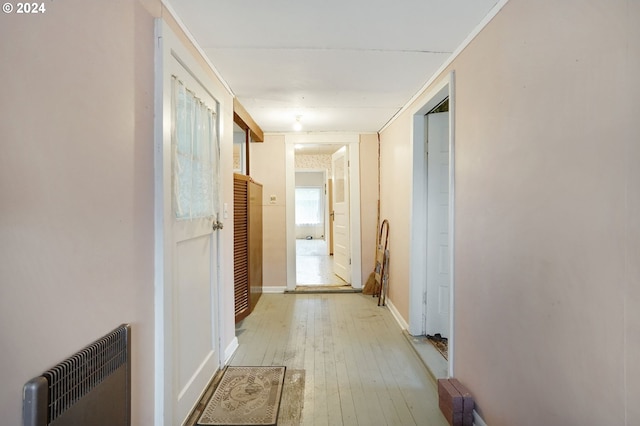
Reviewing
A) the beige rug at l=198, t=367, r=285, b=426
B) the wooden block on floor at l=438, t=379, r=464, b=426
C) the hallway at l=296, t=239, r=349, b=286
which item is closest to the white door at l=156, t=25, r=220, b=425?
the beige rug at l=198, t=367, r=285, b=426

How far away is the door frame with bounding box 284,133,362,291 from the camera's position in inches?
177

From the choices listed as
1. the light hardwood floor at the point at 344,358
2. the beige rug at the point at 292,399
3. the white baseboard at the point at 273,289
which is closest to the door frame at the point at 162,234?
the beige rug at the point at 292,399

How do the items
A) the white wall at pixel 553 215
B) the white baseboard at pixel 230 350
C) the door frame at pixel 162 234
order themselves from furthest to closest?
the white baseboard at pixel 230 350, the door frame at pixel 162 234, the white wall at pixel 553 215

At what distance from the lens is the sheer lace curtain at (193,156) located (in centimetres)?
165

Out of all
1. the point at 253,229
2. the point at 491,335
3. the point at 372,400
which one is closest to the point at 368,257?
the point at 253,229

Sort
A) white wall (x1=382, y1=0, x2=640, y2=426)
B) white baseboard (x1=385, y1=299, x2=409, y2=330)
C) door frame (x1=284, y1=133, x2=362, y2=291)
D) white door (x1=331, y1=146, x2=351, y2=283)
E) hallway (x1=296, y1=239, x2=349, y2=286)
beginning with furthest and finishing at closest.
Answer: hallway (x1=296, y1=239, x2=349, y2=286) < white door (x1=331, y1=146, x2=351, y2=283) < door frame (x1=284, y1=133, x2=362, y2=291) < white baseboard (x1=385, y1=299, x2=409, y2=330) < white wall (x1=382, y1=0, x2=640, y2=426)

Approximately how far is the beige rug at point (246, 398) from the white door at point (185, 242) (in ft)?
0.40

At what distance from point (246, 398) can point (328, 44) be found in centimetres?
228

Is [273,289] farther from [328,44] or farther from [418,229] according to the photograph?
[328,44]

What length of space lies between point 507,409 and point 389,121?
3156mm

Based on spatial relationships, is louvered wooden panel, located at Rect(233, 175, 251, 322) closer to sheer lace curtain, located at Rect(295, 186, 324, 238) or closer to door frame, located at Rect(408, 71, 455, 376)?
door frame, located at Rect(408, 71, 455, 376)

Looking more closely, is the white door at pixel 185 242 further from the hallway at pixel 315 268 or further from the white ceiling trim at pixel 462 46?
the hallway at pixel 315 268

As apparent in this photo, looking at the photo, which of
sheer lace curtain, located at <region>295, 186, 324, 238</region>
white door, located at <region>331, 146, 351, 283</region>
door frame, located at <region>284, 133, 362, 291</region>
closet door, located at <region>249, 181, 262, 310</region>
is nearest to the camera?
closet door, located at <region>249, 181, 262, 310</region>

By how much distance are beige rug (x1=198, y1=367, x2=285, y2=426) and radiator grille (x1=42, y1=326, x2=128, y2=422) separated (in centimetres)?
90
